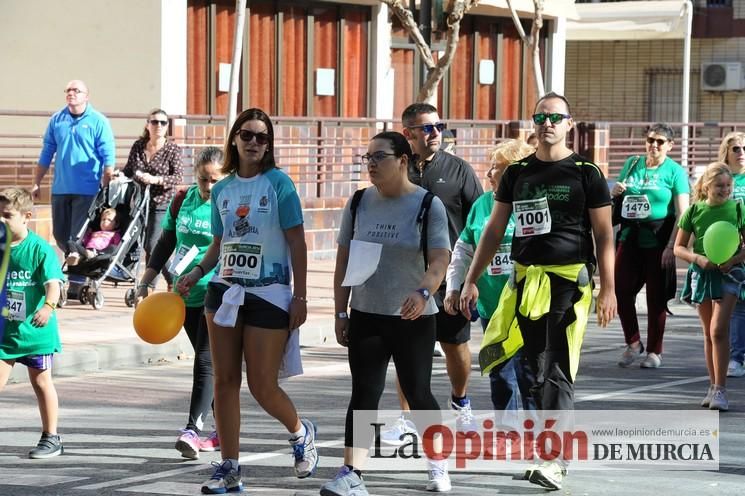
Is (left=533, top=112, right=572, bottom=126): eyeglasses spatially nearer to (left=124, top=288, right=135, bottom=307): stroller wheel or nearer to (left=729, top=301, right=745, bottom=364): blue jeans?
(left=729, top=301, right=745, bottom=364): blue jeans

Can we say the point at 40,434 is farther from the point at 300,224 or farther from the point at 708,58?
the point at 708,58

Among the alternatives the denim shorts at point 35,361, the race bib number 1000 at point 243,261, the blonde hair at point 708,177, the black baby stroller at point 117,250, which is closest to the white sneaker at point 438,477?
the race bib number 1000 at point 243,261

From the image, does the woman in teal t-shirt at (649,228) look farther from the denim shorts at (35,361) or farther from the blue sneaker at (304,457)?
the denim shorts at (35,361)

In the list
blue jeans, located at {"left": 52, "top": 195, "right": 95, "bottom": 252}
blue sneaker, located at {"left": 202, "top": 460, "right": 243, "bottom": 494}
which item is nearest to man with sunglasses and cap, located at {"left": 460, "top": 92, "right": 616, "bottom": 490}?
blue sneaker, located at {"left": 202, "top": 460, "right": 243, "bottom": 494}

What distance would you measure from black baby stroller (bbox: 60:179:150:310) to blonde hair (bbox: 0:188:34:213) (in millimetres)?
6443

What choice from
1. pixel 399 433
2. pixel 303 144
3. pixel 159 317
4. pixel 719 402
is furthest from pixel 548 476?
pixel 303 144

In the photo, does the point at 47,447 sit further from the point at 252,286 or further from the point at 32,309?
the point at 252,286

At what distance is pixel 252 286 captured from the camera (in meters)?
7.66

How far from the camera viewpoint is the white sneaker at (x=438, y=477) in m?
7.75

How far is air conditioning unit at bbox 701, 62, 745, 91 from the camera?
40594mm

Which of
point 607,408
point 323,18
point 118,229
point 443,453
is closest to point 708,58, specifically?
point 323,18

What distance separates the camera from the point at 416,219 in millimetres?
7559

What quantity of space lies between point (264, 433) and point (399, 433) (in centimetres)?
90

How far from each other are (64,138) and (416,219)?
8.80 metres
